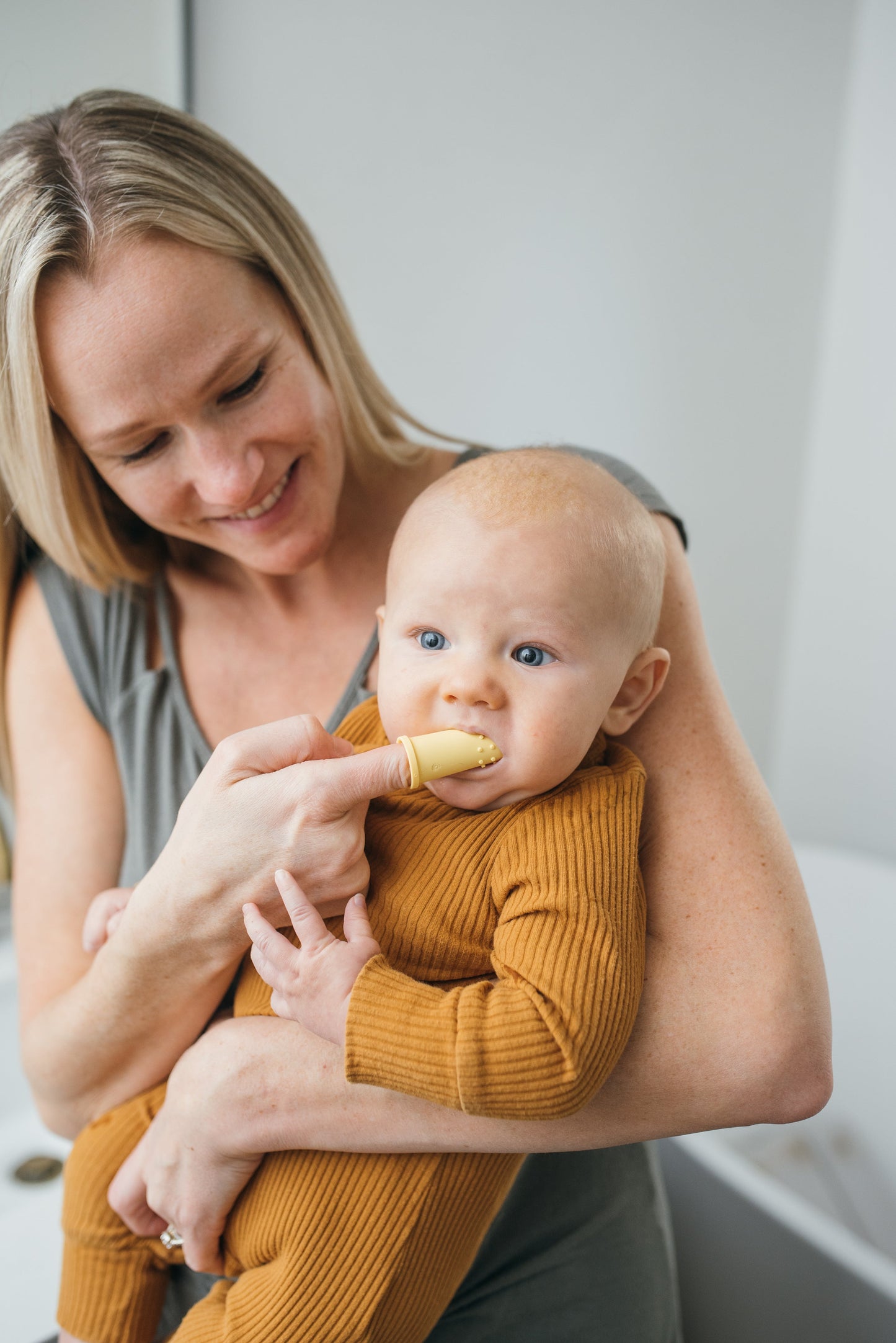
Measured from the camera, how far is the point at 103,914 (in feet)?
3.36

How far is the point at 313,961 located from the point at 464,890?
0.14 metres

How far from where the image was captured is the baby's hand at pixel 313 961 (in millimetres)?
725

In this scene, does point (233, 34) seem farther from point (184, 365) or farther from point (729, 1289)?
point (729, 1289)

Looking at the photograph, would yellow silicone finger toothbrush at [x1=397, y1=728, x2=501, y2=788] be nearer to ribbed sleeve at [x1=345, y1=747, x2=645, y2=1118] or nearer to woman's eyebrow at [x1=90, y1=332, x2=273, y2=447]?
ribbed sleeve at [x1=345, y1=747, x2=645, y2=1118]

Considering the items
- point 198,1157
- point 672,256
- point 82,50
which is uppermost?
point 82,50

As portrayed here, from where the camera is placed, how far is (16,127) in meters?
1.01

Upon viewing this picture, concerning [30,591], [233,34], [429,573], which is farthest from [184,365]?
[233,34]

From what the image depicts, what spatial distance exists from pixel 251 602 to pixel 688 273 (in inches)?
71.4

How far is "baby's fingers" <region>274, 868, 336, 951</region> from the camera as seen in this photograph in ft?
2.46

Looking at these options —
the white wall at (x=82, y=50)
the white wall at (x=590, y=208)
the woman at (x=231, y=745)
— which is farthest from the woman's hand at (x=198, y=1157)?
the white wall at (x=590, y=208)

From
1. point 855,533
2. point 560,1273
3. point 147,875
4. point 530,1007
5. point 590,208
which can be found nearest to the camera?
point 530,1007

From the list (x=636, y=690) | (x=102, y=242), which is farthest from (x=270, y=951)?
(x=102, y=242)

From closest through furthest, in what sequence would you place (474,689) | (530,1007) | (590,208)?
1. (530,1007)
2. (474,689)
3. (590,208)

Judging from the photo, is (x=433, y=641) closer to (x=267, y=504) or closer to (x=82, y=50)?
(x=267, y=504)
